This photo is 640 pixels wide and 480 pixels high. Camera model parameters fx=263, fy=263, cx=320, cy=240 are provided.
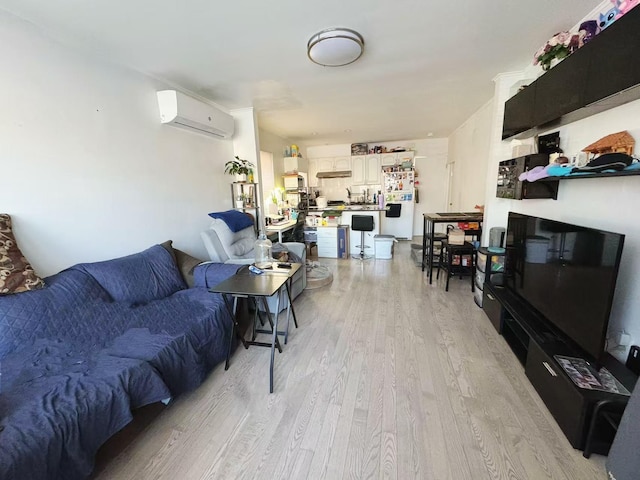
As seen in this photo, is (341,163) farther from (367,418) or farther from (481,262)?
(367,418)

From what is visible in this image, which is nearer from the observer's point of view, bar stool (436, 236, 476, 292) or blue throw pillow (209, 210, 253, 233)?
blue throw pillow (209, 210, 253, 233)

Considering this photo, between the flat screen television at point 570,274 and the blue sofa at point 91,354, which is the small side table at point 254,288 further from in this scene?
the flat screen television at point 570,274

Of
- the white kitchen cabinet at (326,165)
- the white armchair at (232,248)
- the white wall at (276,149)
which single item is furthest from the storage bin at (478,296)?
the white kitchen cabinet at (326,165)

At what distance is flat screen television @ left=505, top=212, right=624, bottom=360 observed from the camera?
135 centimetres

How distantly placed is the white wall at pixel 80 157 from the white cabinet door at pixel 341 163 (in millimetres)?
4593

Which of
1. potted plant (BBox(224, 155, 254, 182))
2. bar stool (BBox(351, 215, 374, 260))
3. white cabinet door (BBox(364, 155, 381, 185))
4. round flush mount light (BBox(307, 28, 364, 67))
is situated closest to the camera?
round flush mount light (BBox(307, 28, 364, 67))

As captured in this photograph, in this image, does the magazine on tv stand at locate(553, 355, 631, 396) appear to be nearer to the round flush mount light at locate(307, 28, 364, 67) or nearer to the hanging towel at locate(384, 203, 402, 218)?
the round flush mount light at locate(307, 28, 364, 67)

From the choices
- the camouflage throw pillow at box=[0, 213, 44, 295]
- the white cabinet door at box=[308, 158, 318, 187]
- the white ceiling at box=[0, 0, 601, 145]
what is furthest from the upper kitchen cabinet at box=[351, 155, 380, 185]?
the camouflage throw pillow at box=[0, 213, 44, 295]

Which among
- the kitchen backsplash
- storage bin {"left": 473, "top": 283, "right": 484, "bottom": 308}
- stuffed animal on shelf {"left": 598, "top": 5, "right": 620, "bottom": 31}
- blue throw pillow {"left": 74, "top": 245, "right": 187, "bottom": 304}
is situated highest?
stuffed animal on shelf {"left": 598, "top": 5, "right": 620, "bottom": 31}

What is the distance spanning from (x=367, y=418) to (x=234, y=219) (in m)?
2.59

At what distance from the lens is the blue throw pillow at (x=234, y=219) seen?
10.6 feet

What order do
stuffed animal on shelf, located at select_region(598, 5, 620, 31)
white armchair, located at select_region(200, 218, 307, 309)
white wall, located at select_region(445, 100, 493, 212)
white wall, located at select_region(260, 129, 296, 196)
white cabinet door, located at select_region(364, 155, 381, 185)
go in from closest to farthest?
stuffed animal on shelf, located at select_region(598, 5, 620, 31), white armchair, located at select_region(200, 218, 307, 309), white wall, located at select_region(445, 100, 493, 212), white wall, located at select_region(260, 129, 296, 196), white cabinet door, located at select_region(364, 155, 381, 185)

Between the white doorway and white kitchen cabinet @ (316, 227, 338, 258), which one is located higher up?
the white doorway

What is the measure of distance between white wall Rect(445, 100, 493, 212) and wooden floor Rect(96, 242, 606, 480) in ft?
8.38
